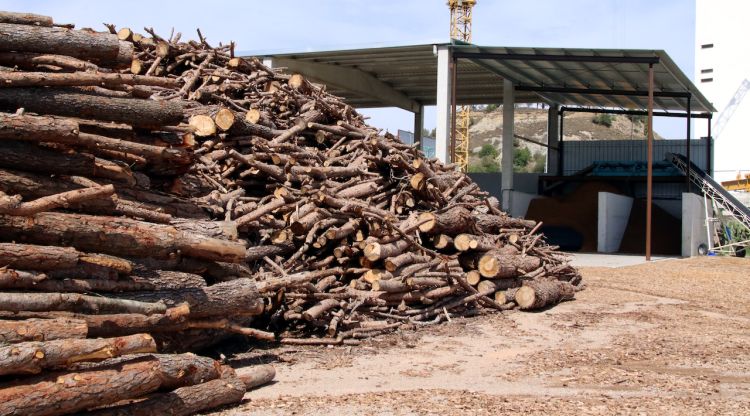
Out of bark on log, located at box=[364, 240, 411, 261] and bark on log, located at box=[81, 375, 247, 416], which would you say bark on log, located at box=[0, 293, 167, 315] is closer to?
bark on log, located at box=[81, 375, 247, 416]

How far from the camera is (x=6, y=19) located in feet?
25.6

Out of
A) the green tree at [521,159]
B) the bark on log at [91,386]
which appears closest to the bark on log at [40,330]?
the bark on log at [91,386]

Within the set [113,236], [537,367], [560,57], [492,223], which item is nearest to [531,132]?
[560,57]

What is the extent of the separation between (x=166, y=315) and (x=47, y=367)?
1.53m

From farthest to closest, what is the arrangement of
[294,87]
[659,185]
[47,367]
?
[659,185] → [294,87] → [47,367]

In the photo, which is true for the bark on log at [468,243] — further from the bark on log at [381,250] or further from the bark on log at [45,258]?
the bark on log at [45,258]

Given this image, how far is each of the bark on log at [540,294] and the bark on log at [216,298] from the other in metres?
5.45

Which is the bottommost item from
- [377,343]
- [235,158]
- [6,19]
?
[377,343]

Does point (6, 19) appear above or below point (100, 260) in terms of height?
above

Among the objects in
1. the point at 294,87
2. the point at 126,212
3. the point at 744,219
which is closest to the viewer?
the point at 126,212

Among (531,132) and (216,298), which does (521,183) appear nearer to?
(216,298)

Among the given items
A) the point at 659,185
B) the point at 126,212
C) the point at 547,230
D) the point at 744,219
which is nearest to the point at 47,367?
the point at 126,212

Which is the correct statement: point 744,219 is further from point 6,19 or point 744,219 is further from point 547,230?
point 6,19

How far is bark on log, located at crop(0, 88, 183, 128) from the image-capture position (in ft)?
24.8
